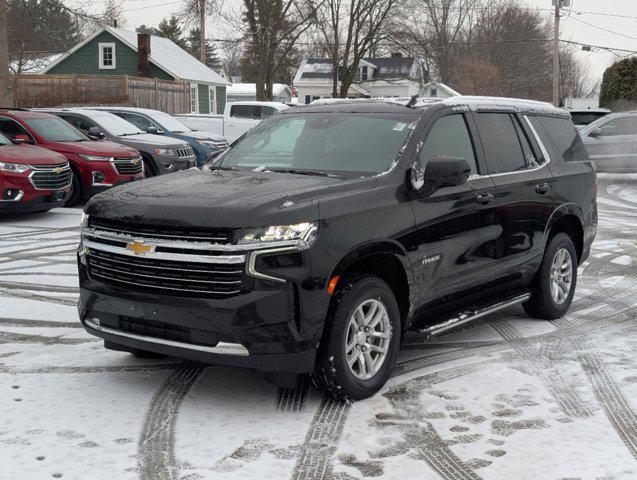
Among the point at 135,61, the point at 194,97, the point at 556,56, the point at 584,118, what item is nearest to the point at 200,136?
the point at 584,118

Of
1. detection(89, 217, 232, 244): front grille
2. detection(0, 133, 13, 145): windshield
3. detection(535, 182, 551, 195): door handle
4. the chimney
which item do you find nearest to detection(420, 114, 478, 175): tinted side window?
detection(535, 182, 551, 195): door handle

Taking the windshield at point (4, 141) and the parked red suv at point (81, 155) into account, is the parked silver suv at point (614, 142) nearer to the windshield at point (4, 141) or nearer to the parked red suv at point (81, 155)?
the parked red suv at point (81, 155)

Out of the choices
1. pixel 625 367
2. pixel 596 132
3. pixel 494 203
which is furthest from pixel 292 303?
pixel 596 132

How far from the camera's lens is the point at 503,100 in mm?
7098

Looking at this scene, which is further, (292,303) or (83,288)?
(83,288)

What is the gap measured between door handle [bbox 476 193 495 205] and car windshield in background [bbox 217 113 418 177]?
2.44 feet

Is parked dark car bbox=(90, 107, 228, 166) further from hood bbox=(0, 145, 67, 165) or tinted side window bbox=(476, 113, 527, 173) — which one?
tinted side window bbox=(476, 113, 527, 173)

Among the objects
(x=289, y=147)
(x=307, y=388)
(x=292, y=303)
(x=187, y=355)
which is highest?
(x=289, y=147)

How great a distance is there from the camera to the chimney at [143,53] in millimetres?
47066

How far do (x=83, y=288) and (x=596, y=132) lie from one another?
1906cm

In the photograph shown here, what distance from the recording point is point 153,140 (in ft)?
59.8

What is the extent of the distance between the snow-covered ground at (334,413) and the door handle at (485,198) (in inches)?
43.4

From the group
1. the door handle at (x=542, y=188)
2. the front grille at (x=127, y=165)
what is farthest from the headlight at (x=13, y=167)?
the door handle at (x=542, y=188)

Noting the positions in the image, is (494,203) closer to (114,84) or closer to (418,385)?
(418,385)
